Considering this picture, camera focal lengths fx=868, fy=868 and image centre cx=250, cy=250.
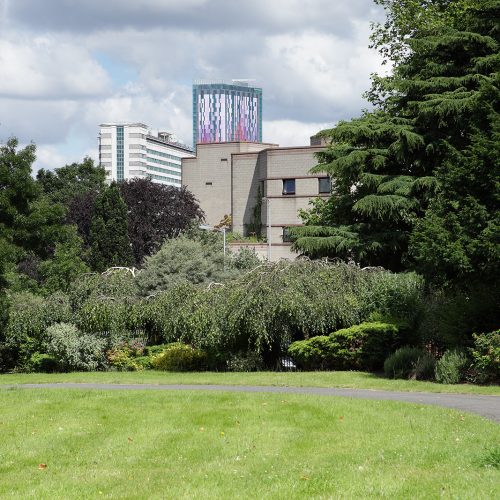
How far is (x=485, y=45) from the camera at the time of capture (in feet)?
109

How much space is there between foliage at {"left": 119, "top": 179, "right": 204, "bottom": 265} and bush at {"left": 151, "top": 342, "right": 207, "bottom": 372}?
33389 mm

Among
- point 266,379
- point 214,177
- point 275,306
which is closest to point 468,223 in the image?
point 266,379

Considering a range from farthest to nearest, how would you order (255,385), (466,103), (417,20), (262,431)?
(417,20), (466,103), (255,385), (262,431)

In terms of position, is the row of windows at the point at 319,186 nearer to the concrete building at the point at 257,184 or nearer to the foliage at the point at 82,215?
the concrete building at the point at 257,184

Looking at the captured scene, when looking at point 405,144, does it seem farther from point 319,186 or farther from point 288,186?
point 288,186

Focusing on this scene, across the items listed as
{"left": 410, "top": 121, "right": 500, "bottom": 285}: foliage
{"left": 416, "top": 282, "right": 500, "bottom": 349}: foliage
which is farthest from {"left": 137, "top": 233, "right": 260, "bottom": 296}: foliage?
{"left": 410, "top": 121, "right": 500, "bottom": 285}: foliage

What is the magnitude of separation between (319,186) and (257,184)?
9.63m

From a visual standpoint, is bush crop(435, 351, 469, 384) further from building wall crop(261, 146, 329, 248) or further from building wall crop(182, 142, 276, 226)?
building wall crop(182, 142, 276, 226)

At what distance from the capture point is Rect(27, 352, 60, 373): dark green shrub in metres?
34.2

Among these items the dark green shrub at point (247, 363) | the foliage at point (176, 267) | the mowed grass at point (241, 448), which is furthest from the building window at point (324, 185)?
the mowed grass at point (241, 448)

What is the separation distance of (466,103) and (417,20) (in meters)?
12.2

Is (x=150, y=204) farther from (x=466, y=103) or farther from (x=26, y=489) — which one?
(x=26, y=489)

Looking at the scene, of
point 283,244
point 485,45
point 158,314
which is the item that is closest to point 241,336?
point 158,314

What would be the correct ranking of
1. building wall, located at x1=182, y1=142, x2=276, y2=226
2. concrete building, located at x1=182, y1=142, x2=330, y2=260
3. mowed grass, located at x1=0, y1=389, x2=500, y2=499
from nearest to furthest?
mowed grass, located at x1=0, y1=389, x2=500, y2=499 < concrete building, located at x1=182, y1=142, x2=330, y2=260 < building wall, located at x1=182, y1=142, x2=276, y2=226
